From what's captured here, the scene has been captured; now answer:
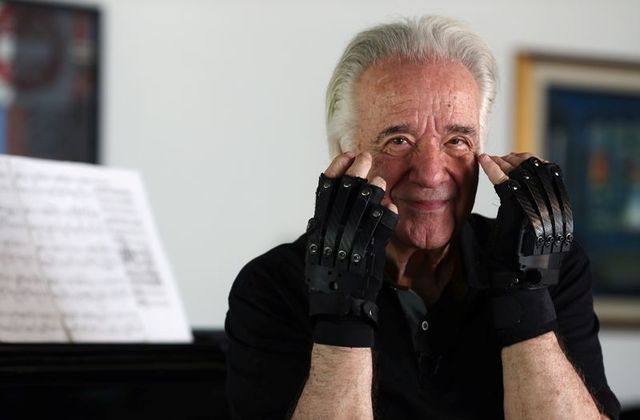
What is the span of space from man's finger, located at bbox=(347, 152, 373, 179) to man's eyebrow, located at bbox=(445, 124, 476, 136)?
158 mm

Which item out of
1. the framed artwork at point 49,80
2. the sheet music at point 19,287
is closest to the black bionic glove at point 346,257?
the sheet music at point 19,287

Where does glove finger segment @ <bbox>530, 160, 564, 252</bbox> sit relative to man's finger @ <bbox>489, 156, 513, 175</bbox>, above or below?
below

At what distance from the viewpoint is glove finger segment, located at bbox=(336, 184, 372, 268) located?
4.36 ft

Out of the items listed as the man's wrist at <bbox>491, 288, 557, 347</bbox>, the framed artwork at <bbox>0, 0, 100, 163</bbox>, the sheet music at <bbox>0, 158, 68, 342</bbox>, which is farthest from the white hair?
the framed artwork at <bbox>0, 0, 100, 163</bbox>

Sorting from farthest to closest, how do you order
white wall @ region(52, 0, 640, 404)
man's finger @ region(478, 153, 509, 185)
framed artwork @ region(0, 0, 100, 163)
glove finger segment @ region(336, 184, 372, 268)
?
white wall @ region(52, 0, 640, 404) → framed artwork @ region(0, 0, 100, 163) → man's finger @ region(478, 153, 509, 185) → glove finger segment @ region(336, 184, 372, 268)

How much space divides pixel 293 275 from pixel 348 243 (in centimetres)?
22

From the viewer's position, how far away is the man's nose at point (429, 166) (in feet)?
4.82

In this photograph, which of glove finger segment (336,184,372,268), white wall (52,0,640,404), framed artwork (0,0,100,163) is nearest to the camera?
glove finger segment (336,184,372,268)

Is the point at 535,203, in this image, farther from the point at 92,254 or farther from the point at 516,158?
the point at 92,254

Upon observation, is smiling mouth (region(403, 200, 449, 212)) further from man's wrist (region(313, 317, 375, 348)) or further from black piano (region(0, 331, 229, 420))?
black piano (region(0, 331, 229, 420))

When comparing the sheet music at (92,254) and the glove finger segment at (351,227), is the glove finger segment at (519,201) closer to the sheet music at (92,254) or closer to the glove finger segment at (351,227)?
the glove finger segment at (351,227)

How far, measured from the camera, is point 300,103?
3.27 metres

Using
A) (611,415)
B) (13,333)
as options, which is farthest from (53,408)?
(611,415)

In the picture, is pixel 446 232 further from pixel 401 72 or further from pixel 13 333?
pixel 13 333
